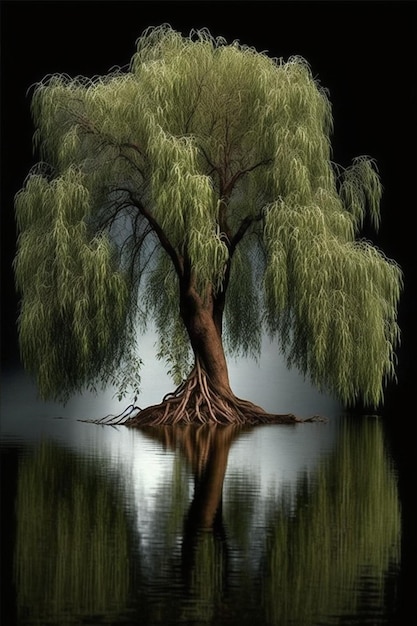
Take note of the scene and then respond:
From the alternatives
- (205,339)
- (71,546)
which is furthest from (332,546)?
(205,339)

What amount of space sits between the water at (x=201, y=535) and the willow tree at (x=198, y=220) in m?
2.55

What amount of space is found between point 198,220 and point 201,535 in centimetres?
643

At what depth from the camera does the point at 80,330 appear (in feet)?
37.5

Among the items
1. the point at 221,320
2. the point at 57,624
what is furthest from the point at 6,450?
the point at 57,624

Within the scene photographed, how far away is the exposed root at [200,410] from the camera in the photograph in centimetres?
1188

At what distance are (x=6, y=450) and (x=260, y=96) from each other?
16.4 ft

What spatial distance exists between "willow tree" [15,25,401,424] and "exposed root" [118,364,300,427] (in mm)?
26

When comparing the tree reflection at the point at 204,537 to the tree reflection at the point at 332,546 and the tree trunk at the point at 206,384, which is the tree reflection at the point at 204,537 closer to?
the tree reflection at the point at 332,546

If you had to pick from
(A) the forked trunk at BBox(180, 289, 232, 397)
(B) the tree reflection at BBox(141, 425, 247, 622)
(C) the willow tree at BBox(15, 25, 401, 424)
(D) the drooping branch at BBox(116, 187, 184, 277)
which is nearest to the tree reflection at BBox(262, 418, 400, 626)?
(B) the tree reflection at BBox(141, 425, 247, 622)

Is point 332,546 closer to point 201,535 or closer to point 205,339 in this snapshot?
point 201,535

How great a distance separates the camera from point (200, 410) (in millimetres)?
12078

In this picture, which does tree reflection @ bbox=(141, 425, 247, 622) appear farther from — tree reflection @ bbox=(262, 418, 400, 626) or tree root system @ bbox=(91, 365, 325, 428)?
tree root system @ bbox=(91, 365, 325, 428)

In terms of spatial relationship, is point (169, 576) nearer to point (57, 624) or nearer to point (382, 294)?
point (57, 624)

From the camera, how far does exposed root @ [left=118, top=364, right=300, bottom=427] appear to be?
39.0ft
